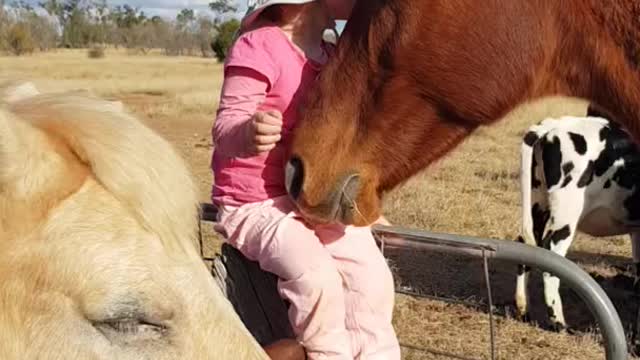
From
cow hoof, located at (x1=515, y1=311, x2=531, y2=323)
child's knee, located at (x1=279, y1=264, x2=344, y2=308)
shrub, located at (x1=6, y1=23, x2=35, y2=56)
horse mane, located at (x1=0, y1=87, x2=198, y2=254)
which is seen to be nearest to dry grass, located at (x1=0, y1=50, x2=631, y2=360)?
cow hoof, located at (x1=515, y1=311, x2=531, y2=323)

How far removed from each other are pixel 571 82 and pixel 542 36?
193mm

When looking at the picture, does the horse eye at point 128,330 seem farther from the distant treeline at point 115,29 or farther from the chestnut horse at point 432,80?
the distant treeline at point 115,29

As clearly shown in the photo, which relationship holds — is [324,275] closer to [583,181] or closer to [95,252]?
[95,252]

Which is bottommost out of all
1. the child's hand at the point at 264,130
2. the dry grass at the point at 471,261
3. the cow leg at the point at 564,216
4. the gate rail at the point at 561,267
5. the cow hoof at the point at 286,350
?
the dry grass at the point at 471,261

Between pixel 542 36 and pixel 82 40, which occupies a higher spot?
pixel 542 36

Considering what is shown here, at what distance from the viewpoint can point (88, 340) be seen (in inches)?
51.8

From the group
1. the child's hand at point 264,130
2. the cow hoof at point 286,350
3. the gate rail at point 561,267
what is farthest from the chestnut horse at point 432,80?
the cow hoof at point 286,350

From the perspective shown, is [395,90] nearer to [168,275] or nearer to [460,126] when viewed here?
[460,126]

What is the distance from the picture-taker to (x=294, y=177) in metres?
2.04

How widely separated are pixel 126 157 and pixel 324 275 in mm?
726

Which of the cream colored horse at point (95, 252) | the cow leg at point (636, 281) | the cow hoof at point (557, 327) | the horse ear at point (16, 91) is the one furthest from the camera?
the cow hoof at point (557, 327)

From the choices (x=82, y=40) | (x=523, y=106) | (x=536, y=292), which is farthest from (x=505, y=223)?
(x=82, y=40)

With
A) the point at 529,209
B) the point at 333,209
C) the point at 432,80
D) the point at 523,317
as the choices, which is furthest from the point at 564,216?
the point at 333,209

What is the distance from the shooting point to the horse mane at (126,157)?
1403 mm
